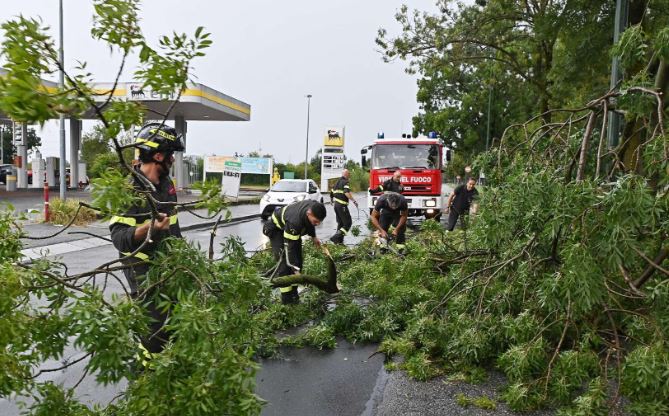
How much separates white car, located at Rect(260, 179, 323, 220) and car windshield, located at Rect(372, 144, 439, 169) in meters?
3.11

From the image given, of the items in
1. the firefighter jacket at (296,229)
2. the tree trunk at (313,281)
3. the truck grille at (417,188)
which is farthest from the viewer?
the truck grille at (417,188)

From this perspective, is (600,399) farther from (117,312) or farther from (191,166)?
(191,166)

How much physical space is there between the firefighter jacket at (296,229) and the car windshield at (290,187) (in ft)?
42.7

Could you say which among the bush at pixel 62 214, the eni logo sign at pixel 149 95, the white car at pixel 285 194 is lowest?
the bush at pixel 62 214

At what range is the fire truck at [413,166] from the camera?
15.8m

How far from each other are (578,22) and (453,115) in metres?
24.0

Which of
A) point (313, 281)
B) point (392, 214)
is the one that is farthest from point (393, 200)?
point (313, 281)

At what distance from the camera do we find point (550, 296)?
3195 millimetres

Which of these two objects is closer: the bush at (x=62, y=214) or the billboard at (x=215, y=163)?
the bush at (x=62, y=214)

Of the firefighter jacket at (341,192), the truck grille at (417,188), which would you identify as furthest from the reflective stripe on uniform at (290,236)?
the truck grille at (417,188)

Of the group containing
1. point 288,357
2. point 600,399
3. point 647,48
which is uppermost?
point 647,48

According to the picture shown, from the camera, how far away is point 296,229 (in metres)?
6.37

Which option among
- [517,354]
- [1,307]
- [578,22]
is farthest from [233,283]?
[578,22]

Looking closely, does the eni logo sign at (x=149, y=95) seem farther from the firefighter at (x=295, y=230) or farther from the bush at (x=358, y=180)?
the bush at (x=358, y=180)
